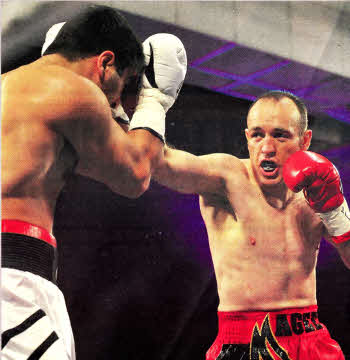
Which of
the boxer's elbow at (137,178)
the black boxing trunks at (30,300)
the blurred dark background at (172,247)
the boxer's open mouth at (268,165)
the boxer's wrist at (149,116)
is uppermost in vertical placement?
the boxer's wrist at (149,116)

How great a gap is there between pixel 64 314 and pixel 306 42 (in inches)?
56.5

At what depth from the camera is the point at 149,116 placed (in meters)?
1.18

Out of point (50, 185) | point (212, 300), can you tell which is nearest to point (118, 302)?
point (212, 300)

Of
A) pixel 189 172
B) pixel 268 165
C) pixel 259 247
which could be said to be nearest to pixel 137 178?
pixel 189 172

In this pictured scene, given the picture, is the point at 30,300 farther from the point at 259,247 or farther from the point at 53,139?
the point at 259,247

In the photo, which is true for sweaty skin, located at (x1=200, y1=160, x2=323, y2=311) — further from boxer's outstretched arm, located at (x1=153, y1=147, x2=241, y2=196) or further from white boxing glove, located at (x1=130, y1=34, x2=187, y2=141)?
white boxing glove, located at (x1=130, y1=34, x2=187, y2=141)

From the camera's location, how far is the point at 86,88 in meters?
1.00

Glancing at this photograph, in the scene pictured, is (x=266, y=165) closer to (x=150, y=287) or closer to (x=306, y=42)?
(x=306, y=42)

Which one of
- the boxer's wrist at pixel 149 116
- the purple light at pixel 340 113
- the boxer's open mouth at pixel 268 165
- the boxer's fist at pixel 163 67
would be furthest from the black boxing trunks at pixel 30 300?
the purple light at pixel 340 113

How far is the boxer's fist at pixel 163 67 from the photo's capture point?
128 cm

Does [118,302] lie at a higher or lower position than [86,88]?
lower

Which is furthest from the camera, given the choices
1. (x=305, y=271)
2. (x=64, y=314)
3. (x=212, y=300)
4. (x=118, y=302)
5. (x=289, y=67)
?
(x=212, y=300)

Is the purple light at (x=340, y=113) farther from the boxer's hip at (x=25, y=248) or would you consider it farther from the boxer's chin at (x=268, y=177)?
the boxer's hip at (x=25, y=248)

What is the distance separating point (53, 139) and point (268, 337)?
1.11 meters
